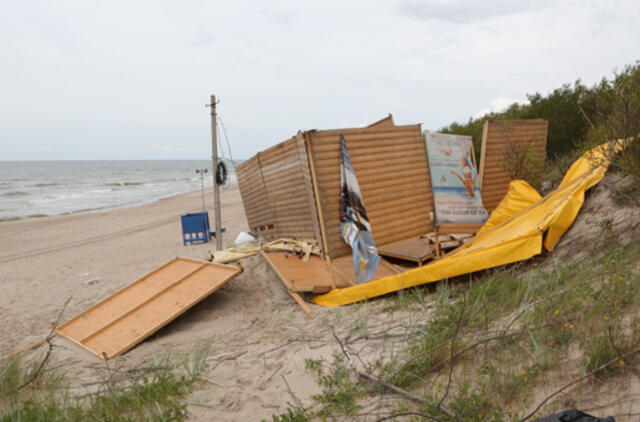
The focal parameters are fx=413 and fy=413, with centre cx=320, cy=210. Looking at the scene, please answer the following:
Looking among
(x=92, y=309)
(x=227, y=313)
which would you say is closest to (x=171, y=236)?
(x=92, y=309)

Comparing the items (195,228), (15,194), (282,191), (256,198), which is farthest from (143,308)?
(15,194)

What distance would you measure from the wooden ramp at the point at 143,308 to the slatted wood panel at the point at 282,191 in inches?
67.8

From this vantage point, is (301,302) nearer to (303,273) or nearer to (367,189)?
(303,273)

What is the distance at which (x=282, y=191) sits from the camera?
788 centimetres

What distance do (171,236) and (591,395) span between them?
14.0m

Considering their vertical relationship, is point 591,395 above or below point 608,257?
below

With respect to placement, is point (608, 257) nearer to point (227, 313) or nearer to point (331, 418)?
point (331, 418)

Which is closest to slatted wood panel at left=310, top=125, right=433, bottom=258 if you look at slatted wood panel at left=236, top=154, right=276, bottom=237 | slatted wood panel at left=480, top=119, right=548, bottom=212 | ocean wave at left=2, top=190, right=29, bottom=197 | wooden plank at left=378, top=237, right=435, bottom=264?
wooden plank at left=378, top=237, right=435, bottom=264

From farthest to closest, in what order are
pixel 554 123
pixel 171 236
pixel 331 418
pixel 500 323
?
pixel 171 236 → pixel 554 123 → pixel 500 323 → pixel 331 418

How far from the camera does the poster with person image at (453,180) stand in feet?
25.0

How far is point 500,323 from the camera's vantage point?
130 inches

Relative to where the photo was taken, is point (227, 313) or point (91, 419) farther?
point (227, 313)

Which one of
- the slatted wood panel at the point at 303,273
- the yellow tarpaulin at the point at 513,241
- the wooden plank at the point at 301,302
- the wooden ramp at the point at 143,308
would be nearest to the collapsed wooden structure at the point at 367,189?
the slatted wood panel at the point at 303,273

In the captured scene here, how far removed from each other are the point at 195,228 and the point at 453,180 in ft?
25.8
